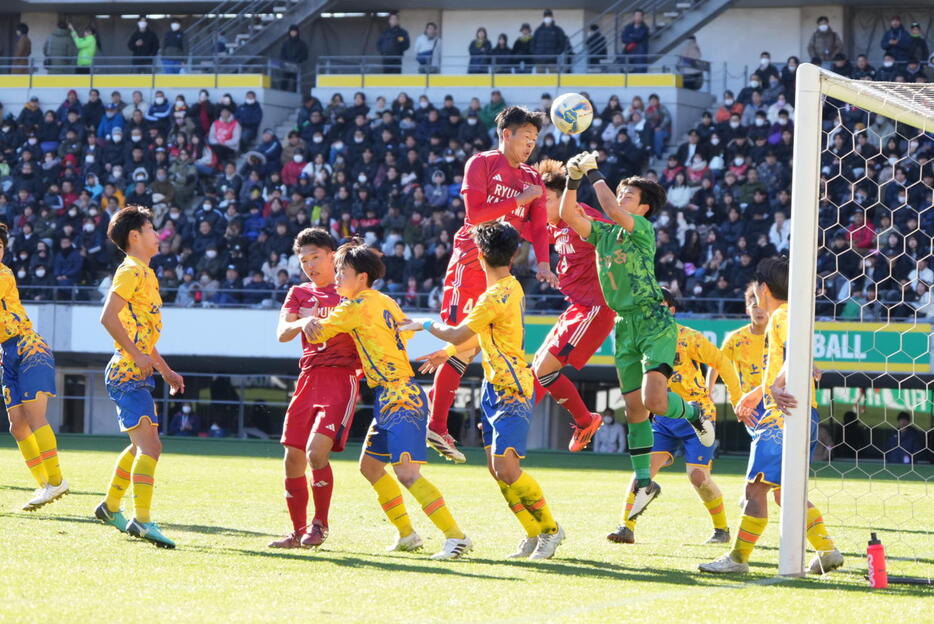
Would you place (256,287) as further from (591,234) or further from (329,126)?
(591,234)

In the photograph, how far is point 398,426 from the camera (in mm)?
7910

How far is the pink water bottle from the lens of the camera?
711 cm

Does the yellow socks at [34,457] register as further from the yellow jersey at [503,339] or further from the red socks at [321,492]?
the yellow jersey at [503,339]

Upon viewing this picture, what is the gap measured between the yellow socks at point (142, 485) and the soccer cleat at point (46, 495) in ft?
6.36

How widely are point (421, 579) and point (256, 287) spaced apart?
57.8 feet

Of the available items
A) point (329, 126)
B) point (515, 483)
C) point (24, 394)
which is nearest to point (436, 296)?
point (329, 126)

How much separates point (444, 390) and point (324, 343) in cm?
121

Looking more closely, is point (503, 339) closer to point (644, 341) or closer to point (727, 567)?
point (644, 341)

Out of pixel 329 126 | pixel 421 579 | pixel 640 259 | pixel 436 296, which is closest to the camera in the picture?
pixel 421 579

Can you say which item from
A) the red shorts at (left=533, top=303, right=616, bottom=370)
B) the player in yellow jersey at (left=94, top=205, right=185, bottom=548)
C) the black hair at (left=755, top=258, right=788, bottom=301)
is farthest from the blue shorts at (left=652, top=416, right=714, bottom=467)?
the player in yellow jersey at (left=94, top=205, right=185, bottom=548)

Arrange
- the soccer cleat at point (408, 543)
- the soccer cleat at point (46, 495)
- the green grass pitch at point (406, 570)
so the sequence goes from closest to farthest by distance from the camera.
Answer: the green grass pitch at point (406, 570)
the soccer cleat at point (408, 543)
the soccer cleat at point (46, 495)

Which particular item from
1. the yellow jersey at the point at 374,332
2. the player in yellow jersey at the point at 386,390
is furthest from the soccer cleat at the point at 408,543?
the yellow jersey at the point at 374,332

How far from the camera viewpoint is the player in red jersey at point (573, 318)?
923cm

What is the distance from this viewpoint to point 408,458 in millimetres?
7828
